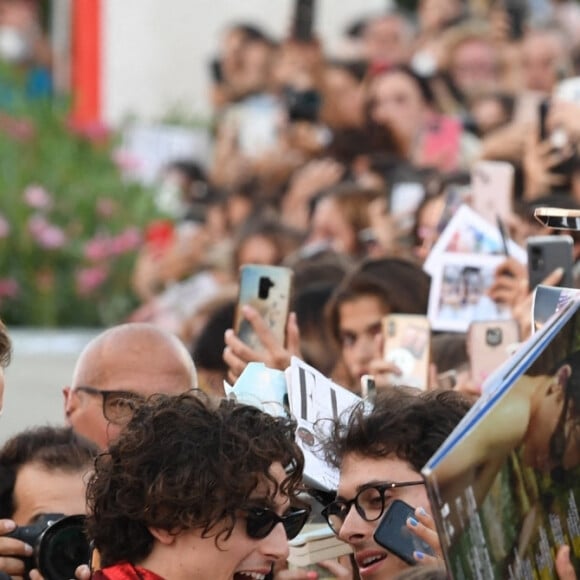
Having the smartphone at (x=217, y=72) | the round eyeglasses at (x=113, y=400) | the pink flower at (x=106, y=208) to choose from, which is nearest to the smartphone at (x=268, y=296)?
the round eyeglasses at (x=113, y=400)

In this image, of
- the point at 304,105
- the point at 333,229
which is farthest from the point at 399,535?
the point at 304,105

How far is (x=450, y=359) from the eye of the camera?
605 cm

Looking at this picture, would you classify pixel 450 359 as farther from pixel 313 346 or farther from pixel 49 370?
pixel 49 370

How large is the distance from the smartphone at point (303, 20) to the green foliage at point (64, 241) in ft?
6.48

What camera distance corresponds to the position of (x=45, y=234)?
13883 mm

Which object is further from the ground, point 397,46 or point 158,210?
point 397,46

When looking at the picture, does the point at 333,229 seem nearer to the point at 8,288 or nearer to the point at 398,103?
the point at 398,103

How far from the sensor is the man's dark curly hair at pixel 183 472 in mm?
3318

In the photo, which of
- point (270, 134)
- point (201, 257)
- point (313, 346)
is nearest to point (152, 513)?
point (313, 346)

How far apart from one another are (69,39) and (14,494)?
17807 millimetres

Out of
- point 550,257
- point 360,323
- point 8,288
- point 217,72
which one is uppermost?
point 217,72

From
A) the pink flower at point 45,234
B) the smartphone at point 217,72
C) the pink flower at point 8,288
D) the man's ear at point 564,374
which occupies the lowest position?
the pink flower at point 8,288

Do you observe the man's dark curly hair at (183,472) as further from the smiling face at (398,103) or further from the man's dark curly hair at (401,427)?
the smiling face at (398,103)

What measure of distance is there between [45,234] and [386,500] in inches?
410
